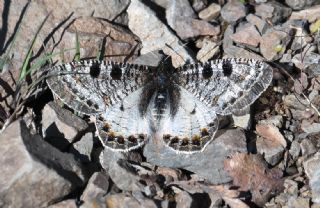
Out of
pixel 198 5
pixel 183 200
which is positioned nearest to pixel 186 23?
pixel 198 5

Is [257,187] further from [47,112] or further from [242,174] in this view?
[47,112]

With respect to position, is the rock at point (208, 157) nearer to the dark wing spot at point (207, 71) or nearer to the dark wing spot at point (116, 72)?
the dark wing spot at point (207, 71)

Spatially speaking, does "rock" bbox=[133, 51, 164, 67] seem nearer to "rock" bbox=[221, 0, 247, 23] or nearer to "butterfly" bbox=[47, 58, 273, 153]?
"butterfly" bbox=[47, 58, 273, 153]

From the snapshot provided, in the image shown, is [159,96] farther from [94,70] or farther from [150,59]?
[150,59]

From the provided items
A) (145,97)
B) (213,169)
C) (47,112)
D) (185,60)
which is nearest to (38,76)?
(47,112)

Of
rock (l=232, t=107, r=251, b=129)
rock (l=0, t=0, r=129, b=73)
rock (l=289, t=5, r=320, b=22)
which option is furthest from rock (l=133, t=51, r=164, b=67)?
rock (l=289, t=5, r=320, b=22)

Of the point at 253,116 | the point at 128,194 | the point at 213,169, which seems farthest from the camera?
→ the point at 253,116
